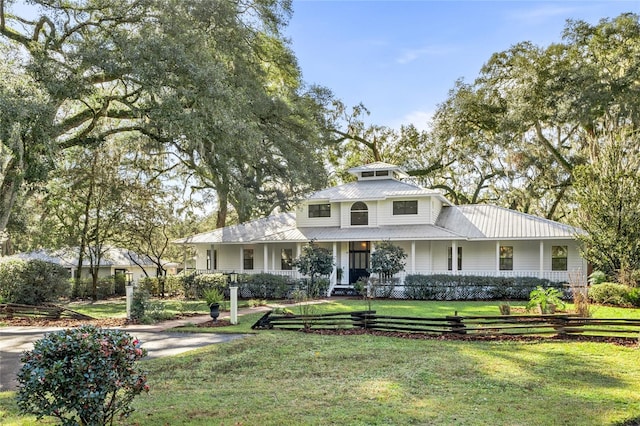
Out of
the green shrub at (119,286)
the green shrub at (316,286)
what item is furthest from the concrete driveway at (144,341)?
the green shrub at (119,286)

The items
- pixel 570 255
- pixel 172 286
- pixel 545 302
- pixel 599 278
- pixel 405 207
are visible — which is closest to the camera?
pixel 545 302

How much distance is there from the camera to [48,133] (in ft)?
48.9

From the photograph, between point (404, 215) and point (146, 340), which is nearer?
point (146, 340)

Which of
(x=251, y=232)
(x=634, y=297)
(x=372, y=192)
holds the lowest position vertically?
(x=634, y=297)

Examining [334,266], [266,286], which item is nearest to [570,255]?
[334,266]

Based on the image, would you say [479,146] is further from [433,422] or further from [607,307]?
[433,422]

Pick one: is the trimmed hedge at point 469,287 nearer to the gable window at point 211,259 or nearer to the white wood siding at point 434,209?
the white wood siding at point 434,209

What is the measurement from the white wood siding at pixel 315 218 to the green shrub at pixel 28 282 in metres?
13.5

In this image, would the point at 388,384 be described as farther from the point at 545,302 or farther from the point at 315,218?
the point at 315,218

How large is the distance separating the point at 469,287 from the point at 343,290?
645 cm

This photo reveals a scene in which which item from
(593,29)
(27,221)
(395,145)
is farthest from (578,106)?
(27,221)

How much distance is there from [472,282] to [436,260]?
349cm

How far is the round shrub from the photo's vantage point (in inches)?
181

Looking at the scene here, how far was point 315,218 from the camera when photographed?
2959 centimetres
